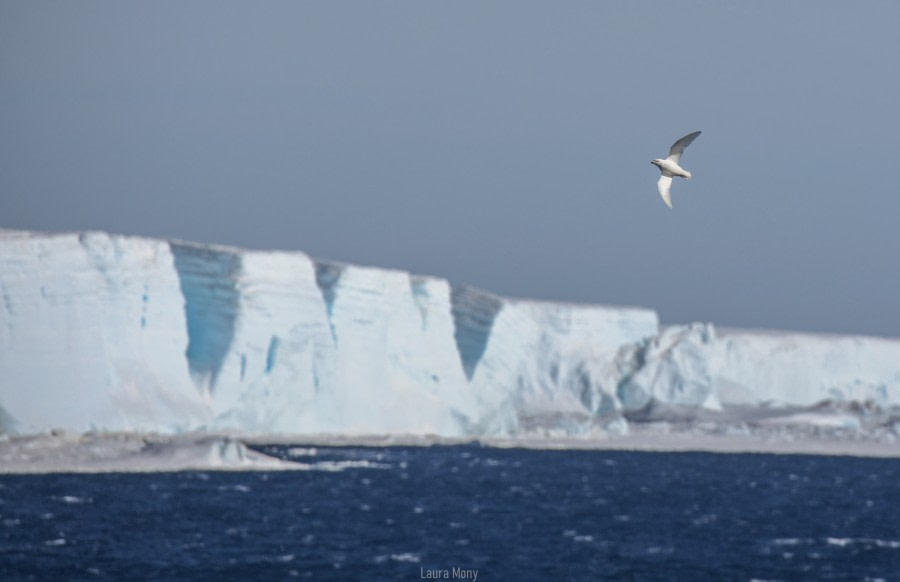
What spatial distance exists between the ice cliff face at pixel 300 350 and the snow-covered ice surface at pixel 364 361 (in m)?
0.05

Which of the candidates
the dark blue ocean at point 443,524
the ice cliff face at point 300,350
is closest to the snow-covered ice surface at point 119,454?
the dark blue ocean at point 443,524

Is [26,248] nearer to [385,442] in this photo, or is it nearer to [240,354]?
[240,354]

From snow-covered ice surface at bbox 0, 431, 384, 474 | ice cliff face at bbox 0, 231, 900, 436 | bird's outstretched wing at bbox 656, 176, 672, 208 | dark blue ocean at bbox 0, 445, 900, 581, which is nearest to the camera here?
bird's outstretched wing at bbox 656, 176, 672, 208

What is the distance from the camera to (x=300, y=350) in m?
46.6

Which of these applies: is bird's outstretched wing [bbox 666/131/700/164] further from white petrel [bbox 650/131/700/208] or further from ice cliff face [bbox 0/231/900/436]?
ice cliff face [bbox 0/231/900/436]

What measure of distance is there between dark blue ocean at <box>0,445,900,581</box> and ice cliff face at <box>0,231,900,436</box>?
2.31 m

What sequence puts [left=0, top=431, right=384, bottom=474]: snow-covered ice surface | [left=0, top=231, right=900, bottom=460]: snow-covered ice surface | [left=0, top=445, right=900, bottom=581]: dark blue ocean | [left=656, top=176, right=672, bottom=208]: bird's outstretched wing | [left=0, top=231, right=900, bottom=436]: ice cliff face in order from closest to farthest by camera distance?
[left=656, top=176, right=672, bottom=208]: bird's outstretched wing, [left=0, top=445, right=900, bottom=581]: dark blue ocean, [left=0, top=431, right=384, bottom=474]: snow-covered ice surface, [left=0, top=231, right=900, bottom=436]: ice cliff face, [left=0, top=231, right=900, bottom=460]: snow-covered ice surface

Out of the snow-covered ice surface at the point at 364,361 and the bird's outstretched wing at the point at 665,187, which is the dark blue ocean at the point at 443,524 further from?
the bird's outstretched wing at the point at 665,187

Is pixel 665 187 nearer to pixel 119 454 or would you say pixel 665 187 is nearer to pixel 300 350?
pixel 119 454

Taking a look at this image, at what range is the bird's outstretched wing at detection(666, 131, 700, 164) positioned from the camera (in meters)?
12.2

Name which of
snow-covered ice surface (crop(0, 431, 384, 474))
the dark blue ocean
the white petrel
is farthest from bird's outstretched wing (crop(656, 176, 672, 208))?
snow-covered ice surface (crop(0, 431, 384, 474))

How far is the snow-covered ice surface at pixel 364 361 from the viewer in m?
41.3

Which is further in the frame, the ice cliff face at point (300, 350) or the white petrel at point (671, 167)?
the ice cliff face at point (300, 350)

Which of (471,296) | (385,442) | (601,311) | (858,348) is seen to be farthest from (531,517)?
(858,348)
